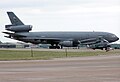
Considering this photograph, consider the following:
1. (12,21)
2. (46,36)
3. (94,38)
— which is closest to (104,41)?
(94,38)

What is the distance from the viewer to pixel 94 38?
94875mm

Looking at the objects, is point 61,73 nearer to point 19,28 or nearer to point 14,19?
point 19,28

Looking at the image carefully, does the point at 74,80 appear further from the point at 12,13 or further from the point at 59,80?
the point at 12,13

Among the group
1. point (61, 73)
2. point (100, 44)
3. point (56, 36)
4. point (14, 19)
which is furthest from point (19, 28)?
point (61, 73)

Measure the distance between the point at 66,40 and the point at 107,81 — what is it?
260 ft

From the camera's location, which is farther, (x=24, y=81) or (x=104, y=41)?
(x=104, y=41)

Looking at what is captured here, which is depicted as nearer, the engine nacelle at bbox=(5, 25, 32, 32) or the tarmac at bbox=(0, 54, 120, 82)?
the tarmac at bbox=(0, 54, 120, 82)

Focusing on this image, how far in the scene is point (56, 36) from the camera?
9738 cm

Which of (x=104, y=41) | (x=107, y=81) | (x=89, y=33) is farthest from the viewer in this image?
(x=89, y=33)

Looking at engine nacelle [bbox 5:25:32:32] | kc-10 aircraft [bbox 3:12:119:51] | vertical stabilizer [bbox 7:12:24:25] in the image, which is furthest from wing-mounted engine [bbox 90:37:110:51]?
vertical stabilizer [bbox 7:12:24:25]

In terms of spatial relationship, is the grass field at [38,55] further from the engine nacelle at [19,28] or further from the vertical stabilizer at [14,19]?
the vertical stabilizer at [14,19]

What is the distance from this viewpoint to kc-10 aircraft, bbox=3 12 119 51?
9481cm

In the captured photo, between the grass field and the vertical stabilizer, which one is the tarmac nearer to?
the grass field

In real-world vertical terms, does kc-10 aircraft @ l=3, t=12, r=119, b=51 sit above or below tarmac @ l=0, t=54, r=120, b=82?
above
